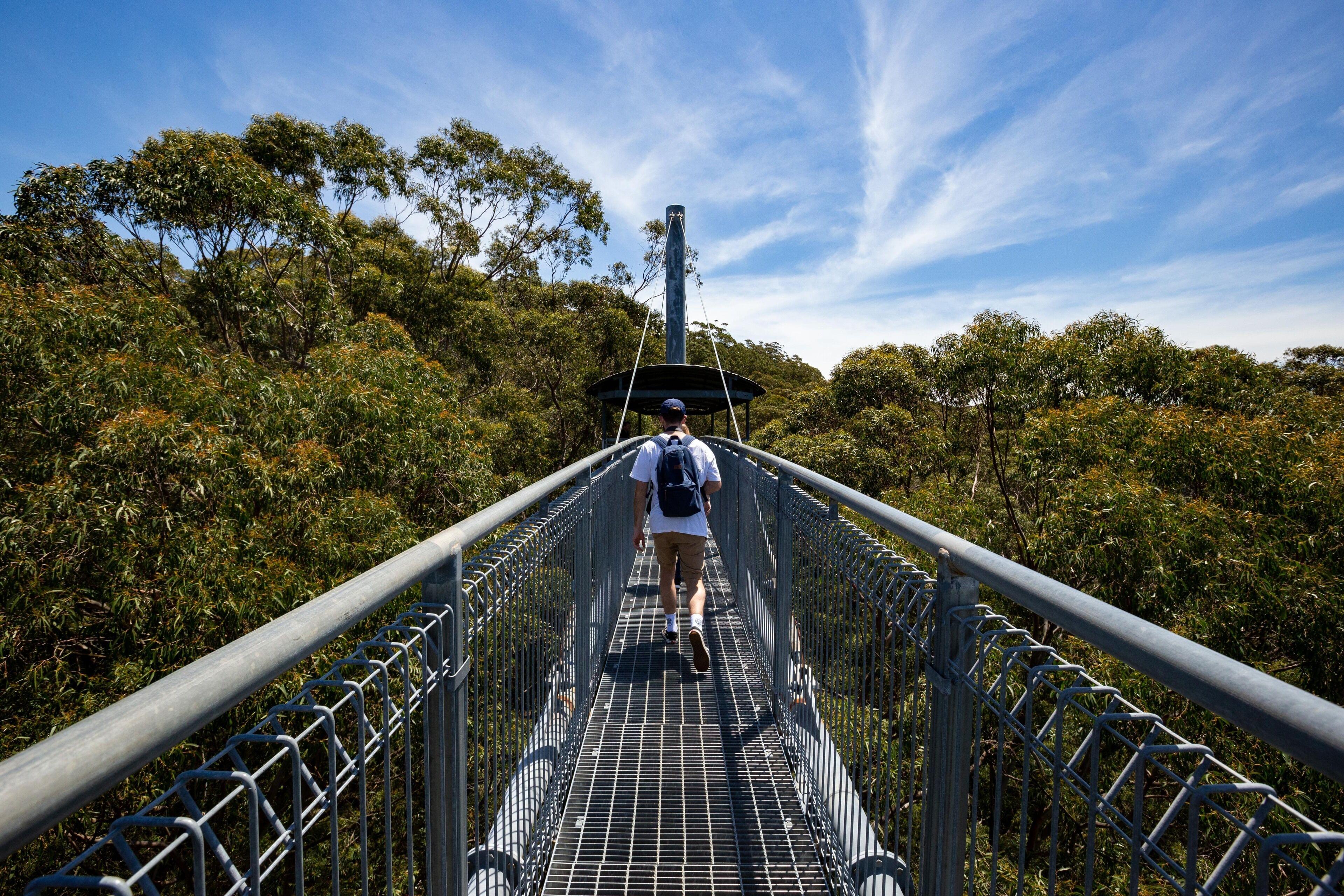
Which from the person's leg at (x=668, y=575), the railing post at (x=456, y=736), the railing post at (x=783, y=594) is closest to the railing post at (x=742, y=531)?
the person's leg at (x=668, y=575)

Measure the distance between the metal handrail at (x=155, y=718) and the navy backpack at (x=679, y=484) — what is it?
9.96 feet

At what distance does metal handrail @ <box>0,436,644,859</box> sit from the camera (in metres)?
0.56

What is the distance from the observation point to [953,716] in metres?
1.58

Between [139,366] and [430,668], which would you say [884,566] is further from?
[139,366]

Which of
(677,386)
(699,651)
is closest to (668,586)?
(699,651)

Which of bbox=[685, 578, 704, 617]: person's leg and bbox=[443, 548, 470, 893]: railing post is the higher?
bbox=[443, 548, 470, 893]: railing post

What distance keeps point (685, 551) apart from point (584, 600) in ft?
3.21

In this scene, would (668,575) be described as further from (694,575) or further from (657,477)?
(657,477)

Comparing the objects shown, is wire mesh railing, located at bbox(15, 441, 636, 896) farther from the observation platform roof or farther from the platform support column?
the platform support column

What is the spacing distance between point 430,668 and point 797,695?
2.07 m

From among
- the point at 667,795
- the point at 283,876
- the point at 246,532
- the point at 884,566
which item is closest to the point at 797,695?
the point at 667,795

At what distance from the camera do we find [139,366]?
6648mm

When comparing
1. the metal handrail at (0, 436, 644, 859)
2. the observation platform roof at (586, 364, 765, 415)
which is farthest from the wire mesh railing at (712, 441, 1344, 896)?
the observation platform roof at (586, 364, 765, 415)

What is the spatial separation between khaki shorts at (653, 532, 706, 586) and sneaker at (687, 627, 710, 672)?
0.44m
